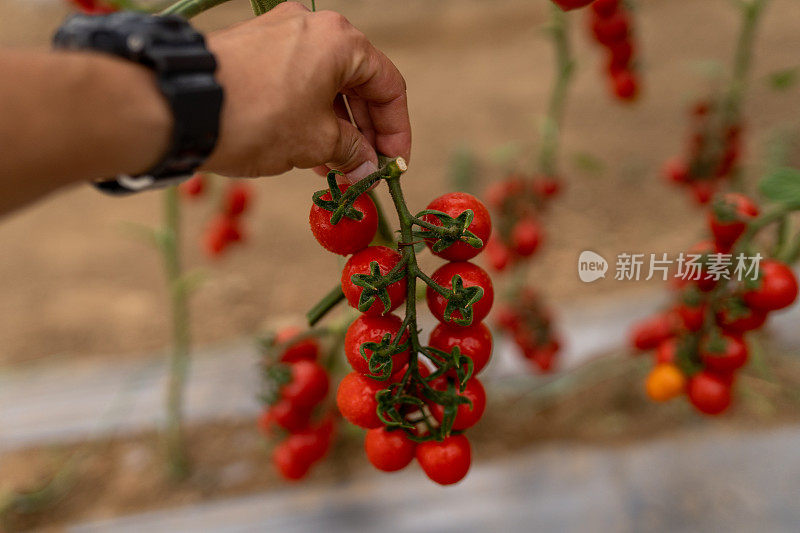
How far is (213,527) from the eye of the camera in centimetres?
142

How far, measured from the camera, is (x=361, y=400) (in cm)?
57

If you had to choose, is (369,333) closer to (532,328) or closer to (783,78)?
(532,328)

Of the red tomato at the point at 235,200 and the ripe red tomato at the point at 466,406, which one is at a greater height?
the ripe red tomato at the point at 466,406

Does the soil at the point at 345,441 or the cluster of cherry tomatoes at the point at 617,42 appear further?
the soil at the point at 345,441

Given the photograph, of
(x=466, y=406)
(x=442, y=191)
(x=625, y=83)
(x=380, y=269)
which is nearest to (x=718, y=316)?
(x=466, y=406)

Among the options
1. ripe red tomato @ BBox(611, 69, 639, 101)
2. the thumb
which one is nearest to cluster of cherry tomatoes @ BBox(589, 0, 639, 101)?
ripe red tomato @ BBox(611, 69, 639, 101)

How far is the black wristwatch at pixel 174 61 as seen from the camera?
443 mm

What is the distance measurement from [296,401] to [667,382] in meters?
0.61

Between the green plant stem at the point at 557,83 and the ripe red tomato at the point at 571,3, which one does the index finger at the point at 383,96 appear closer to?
the ripe red tomato at the point at 571,3

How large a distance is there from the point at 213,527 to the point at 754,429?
130 cm

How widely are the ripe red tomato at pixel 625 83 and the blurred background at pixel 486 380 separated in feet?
0.44

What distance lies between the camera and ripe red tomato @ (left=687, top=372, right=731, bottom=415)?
92 cm

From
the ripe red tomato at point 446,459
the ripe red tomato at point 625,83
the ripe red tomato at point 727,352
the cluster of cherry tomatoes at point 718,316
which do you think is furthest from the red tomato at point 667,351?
the ripe red tomato at point 625,83

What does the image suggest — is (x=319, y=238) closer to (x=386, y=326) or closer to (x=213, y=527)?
(x=386, y=326)
